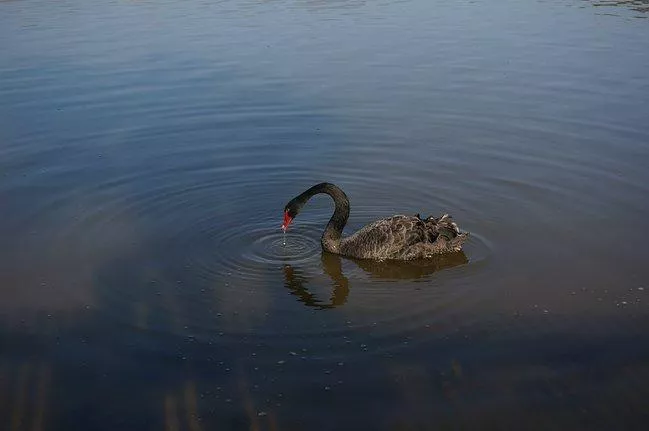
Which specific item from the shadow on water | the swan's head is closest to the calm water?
the swan's head

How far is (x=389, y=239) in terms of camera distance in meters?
8.06

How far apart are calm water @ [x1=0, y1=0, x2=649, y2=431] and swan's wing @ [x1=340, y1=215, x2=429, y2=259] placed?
0.76ft

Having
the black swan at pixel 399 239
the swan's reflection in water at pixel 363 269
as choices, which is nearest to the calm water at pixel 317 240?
the swan's reflection in water at pixel 363 269

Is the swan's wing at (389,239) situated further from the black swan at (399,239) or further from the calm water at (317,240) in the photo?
the calm water at (317,240)

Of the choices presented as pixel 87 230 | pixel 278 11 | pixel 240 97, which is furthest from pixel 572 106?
pixel 278 11

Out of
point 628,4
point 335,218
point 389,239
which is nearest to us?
point 389,239

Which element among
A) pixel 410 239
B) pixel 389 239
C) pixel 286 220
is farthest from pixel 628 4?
pixel 286 220

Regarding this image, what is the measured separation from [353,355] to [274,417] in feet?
3.11

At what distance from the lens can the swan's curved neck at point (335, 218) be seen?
8422mm

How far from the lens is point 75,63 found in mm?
17188

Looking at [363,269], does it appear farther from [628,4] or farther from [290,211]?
[628,4]

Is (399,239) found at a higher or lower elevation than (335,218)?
lower

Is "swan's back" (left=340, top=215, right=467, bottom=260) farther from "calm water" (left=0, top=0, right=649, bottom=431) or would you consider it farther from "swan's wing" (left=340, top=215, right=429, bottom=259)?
"calm water" (left=0, top=0, right=649, bottom=431)

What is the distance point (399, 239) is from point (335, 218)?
79 centimetres
